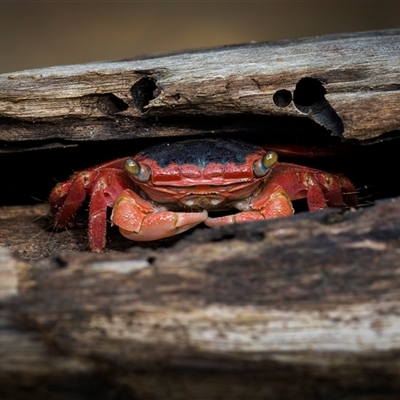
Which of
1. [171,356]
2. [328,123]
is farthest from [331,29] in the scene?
[171,356]

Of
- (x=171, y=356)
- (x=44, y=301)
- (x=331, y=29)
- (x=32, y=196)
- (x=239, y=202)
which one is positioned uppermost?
(x=331, y=29)

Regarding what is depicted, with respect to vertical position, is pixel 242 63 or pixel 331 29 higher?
pixel 331 29

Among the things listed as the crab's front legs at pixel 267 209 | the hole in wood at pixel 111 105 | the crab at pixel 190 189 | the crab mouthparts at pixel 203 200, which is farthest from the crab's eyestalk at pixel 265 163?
the hole in wood at pixel 111 105

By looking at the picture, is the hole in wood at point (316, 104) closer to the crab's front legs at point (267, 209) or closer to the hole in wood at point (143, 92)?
the crab's front legs at point (267, 209)

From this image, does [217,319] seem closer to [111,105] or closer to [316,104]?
[316,104]

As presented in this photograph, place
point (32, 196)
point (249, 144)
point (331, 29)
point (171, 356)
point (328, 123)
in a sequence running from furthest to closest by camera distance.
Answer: point (331, 29) < point (32, 196) < point (249, 144) < point (328, 123) < point (171, 356)

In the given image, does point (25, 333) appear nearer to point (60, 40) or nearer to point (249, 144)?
point (249, 144)

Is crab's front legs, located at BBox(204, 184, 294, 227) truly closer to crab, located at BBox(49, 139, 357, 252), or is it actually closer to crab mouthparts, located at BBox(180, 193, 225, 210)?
crab, located at BBox(49, 139, 357, 252)
